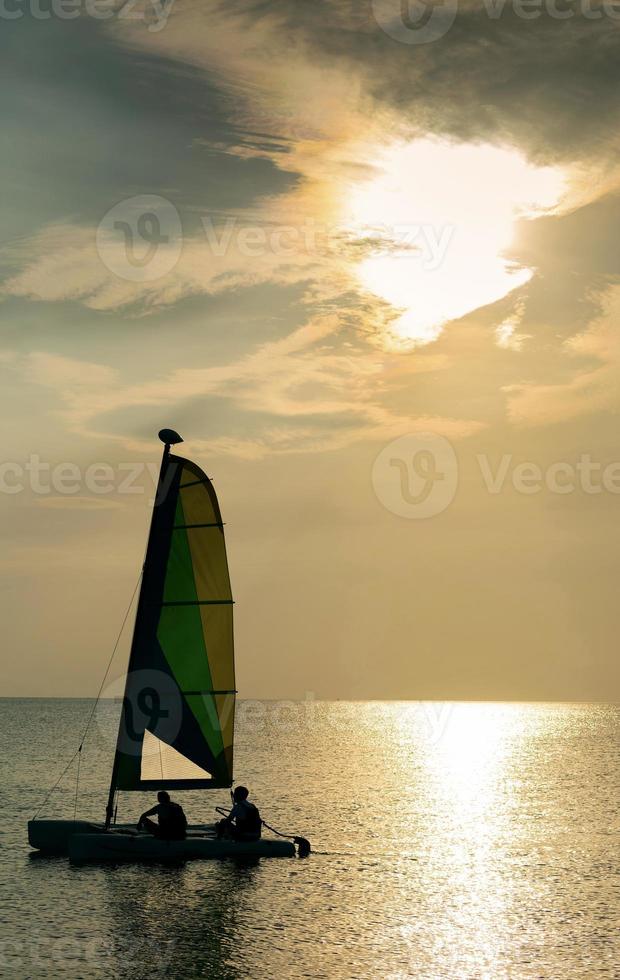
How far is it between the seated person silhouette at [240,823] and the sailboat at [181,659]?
0.31 meters

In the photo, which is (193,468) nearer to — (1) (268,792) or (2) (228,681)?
(2) (228,681)

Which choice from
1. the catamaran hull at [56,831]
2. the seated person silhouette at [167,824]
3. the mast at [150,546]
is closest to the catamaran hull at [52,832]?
the catamaran hull at [56,831]

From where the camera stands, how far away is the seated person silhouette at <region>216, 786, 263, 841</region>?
32.1 metres

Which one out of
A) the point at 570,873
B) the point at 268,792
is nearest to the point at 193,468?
the point at 570,873

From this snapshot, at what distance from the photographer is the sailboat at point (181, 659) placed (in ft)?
107

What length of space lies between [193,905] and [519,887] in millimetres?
11994

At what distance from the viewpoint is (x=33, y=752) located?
115 meters

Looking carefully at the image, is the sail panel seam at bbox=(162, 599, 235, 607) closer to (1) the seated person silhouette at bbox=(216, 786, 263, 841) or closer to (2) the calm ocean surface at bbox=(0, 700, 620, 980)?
(1) the seated person silhouette at bbox=(216, 786, 263, 841)

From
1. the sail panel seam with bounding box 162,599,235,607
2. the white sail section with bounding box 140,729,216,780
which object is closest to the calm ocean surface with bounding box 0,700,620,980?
the white sail section with bounding box 140,729,216,780

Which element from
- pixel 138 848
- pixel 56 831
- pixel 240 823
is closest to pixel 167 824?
pixel 138 848

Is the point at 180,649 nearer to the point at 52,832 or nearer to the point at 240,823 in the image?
the point at 240,823

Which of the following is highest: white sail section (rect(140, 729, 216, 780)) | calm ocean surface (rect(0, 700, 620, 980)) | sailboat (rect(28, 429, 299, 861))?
sailboat (rect(28, 429, 299, 861))

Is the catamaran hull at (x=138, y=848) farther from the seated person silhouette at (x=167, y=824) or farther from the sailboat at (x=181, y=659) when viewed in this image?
the sailboat at (x=181, y=659)

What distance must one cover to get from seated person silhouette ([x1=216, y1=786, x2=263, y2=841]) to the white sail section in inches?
65.6
